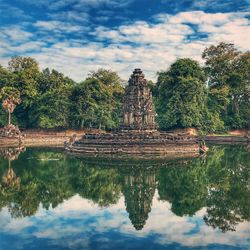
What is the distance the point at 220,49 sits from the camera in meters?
72.4

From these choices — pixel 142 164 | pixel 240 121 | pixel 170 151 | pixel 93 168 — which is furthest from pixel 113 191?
pixel 240 121

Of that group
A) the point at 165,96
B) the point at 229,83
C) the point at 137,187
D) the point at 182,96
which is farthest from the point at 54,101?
the point at 137,187

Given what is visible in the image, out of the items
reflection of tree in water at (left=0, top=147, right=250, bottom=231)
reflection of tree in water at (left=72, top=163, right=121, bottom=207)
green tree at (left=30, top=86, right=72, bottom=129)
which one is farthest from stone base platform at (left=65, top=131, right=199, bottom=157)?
green tree at (left=30, top=86, right=72, bottom=129)

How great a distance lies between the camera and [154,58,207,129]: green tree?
2488 inches

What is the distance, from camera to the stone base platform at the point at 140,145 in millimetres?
38031

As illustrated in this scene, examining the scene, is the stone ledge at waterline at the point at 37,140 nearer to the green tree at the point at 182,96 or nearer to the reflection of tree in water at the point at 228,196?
Result: the green tree at the point at 182,96

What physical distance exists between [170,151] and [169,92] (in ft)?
94.8

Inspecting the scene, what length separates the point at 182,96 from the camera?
212 ft

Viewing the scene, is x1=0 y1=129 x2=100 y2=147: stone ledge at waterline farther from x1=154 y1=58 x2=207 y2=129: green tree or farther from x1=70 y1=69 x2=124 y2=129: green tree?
x1=154 y1=58 x2=207 y2=129: green tree

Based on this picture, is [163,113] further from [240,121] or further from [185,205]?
[185,205]

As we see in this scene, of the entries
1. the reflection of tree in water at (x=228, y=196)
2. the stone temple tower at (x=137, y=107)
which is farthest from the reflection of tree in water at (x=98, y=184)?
Answer: the stone temple tower at (x=137, y=107)

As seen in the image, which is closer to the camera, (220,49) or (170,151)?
(170,151)

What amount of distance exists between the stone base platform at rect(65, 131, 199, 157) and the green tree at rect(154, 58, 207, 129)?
2241 centimetres

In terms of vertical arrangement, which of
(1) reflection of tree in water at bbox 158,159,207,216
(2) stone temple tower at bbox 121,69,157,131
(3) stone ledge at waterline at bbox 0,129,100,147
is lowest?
(1) reflection of tree in water at bbox 158,159,207,216
